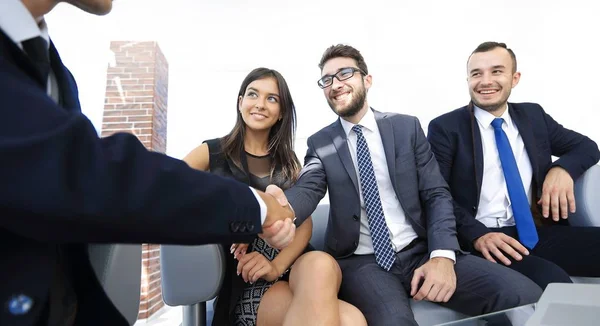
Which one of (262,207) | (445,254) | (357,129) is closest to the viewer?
(262,207)

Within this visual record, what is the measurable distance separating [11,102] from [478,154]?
1855 millimetres

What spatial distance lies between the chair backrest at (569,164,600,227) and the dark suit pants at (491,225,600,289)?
8 cm

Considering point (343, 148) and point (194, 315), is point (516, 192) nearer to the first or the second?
point (343, 148)

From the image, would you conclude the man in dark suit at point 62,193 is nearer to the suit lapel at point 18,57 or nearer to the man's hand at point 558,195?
the suit lapel at point 18,57

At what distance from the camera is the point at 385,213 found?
1.70 meters

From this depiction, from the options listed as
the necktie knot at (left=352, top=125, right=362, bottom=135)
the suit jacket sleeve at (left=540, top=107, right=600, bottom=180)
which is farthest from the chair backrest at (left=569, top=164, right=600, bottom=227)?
the necktie knot at (left=352, top=125, right=362, bottom=135)

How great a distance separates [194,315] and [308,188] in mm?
658

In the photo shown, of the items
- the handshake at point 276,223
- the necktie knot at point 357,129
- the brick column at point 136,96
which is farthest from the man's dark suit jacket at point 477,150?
the brick column at point 136,96

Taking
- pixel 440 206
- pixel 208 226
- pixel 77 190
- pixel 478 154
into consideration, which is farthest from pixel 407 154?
pixel 77 190

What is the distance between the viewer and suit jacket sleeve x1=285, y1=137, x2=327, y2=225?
153 cm

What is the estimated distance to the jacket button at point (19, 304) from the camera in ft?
1.94

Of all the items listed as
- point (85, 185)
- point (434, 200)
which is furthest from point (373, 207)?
point (85, 185)

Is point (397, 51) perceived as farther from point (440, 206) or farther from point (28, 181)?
point (28, 181)

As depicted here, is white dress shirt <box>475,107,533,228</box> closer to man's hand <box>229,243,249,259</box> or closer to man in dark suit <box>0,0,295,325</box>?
man's hand <box>229,243,249,259</box>
